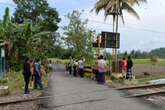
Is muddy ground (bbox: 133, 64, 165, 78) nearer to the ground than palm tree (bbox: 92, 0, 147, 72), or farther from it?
nearer to the ground

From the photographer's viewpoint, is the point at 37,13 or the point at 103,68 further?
the point at 37,13

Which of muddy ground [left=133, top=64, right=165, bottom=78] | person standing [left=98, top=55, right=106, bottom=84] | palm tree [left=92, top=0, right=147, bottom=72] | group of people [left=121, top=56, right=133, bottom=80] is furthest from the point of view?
muddy ground [left=133, top=64, right=165, bottom=78]

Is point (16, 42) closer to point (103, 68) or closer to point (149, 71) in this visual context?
point (103, 68)

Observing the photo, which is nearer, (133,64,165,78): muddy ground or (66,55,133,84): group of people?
(66,55,133,84): group of people

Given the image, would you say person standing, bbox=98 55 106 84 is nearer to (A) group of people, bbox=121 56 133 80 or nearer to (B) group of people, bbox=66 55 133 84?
(B) group of people, bbox=66 55 133 84

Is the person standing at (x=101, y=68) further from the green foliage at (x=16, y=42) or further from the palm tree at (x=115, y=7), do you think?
the green foliage at (x=16, y=42)

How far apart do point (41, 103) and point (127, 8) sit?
10948 millimetres

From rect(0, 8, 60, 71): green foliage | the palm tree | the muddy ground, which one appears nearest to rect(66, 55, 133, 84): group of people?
the palm tree

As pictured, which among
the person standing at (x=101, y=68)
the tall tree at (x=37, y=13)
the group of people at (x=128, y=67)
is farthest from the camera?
the tall tree at (x=37, y=13)

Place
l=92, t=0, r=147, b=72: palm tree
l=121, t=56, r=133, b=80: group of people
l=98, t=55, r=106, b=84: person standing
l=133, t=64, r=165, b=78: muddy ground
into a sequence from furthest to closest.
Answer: l=133, t=64, r=165, b=78: muddy ground < l=92, t=0, r=147, b=72: palm tree < l=121, t=56, r=133, b=80: group of people < l=98, t=55, r=106, b=84: person standing

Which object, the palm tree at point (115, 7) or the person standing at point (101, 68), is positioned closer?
the person standing at point (101, 68)

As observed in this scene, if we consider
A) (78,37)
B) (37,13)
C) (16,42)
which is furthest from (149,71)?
(37,13)

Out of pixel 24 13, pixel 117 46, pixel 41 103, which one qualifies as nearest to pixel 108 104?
pixel 41 103

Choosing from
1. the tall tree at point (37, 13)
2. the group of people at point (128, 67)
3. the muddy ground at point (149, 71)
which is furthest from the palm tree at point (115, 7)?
the tall tree at point (37, 13)
